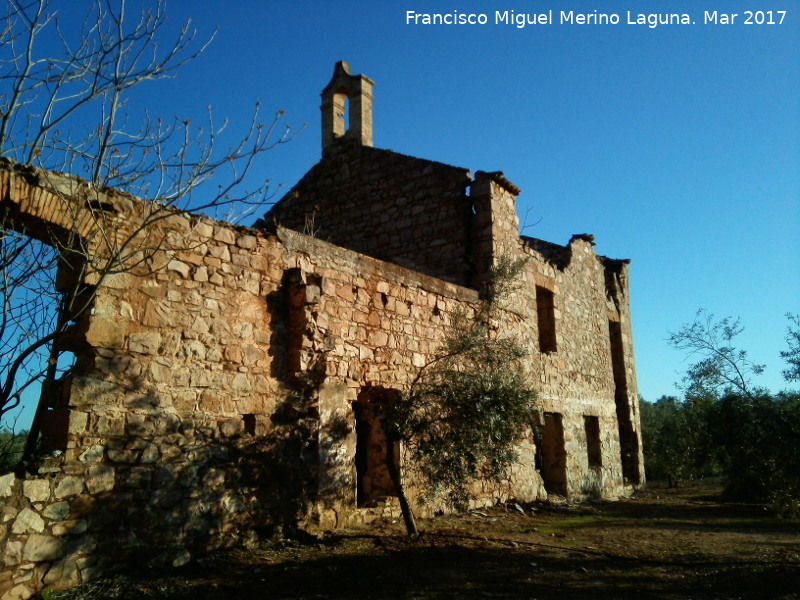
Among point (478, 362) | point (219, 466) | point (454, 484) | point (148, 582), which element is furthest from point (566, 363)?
point (148, 582)

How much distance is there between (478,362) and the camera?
8.51 m

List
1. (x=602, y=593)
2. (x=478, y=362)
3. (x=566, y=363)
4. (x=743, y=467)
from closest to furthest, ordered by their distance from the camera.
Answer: (x=602, y=593) → (x=478, y=362) → (x=743, y=467) → (x=566, y=363)

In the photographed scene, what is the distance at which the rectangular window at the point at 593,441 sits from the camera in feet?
48.2

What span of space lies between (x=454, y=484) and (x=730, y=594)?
2.96 meters

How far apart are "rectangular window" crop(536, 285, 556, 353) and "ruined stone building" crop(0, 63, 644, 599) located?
127 cm

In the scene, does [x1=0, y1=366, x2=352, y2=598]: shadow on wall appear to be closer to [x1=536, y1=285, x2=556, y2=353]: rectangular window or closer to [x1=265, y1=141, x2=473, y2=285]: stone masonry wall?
[x1=265, y1=141, x2=473, y2=285]: stone masonry wall

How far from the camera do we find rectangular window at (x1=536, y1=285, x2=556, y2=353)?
13.7 metres

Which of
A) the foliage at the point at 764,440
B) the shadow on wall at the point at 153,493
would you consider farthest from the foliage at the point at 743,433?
the shadow on wall at the point at 153,493

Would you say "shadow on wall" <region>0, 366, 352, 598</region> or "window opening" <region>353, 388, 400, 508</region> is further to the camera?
"window opening" <region>353, 388, 400, 508</region>

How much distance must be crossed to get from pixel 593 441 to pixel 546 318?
323cm

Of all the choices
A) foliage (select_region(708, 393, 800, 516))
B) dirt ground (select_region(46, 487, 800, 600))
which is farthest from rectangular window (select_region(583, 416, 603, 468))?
foliage (select_region(708, 393, 800, 516))

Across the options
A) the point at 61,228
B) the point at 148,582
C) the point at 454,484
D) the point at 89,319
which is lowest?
the point at 148,582

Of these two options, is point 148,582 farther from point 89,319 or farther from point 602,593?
point 602,593

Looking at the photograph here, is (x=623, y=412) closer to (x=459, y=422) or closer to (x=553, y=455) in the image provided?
(x=553, y=455)
